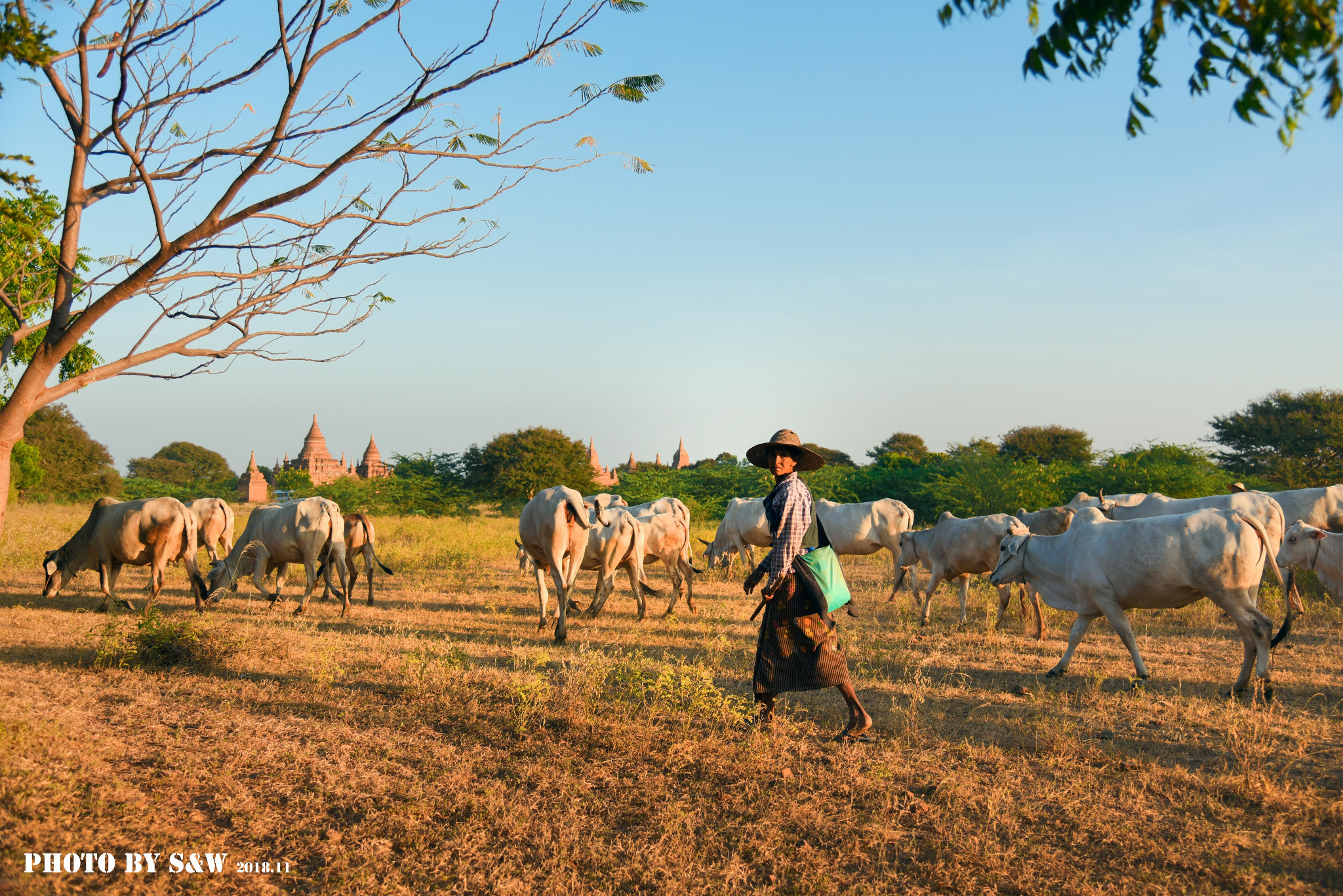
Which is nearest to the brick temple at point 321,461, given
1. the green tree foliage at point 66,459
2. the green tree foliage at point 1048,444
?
the green tree foliage at point 66,459

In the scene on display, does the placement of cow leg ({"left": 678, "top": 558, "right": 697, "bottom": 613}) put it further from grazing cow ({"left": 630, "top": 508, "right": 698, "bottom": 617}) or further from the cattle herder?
the cattle herder

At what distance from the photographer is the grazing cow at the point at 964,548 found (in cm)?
1023

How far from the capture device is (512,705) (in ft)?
18.7

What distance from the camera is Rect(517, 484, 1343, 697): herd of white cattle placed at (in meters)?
6.52

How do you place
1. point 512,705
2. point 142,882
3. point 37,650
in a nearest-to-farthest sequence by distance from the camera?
1. point 142,882
2. point 512,705
3. point 37,650

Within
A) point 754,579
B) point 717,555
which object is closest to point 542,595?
point 754,579

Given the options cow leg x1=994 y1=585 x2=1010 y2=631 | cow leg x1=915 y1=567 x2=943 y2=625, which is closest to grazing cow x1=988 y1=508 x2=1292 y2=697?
cow leg x1=994 y1=585 x2=1010 y2=631

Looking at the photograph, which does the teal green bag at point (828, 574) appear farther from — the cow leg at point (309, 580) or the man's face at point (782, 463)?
the cow leg at point (309, 580)

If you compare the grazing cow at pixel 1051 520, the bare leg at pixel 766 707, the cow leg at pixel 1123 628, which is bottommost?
the bare leg at pixel 766 707

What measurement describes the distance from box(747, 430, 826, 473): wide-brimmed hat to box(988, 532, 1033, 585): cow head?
3292mm

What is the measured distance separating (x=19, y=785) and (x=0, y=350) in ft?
10.4

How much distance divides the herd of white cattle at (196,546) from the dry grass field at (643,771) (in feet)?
6.32

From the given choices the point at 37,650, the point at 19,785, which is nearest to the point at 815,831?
the point at 19,785

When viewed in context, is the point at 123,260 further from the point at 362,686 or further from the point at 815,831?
the point at 815,831
